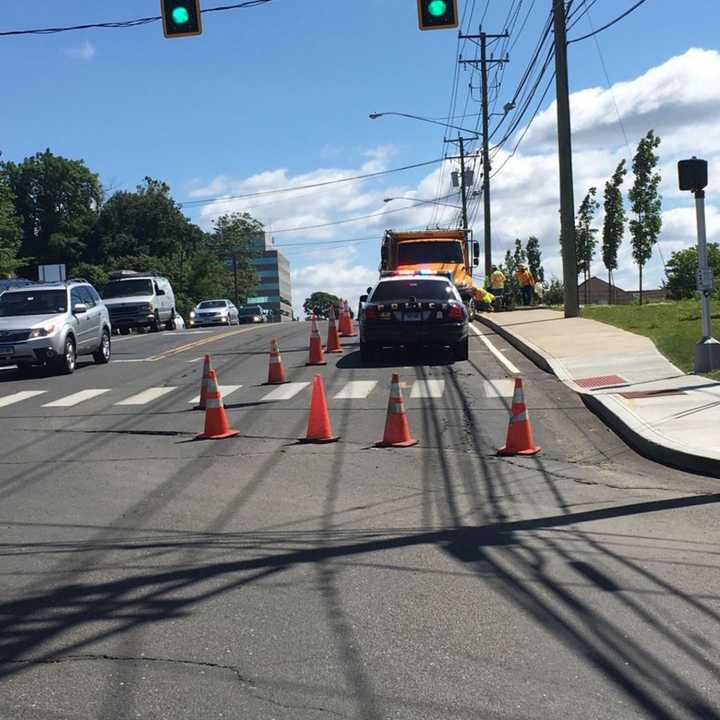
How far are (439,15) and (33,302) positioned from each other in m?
10.3

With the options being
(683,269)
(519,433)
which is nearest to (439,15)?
(519,433)

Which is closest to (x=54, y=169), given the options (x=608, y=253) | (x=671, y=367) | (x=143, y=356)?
(x=608, y=253)

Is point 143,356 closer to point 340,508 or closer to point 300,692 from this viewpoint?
point 340,508

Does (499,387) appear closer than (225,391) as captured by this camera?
Yes

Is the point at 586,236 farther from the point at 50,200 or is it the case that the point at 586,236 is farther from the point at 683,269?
the point at 50,200

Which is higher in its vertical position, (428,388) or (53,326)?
(53,326)

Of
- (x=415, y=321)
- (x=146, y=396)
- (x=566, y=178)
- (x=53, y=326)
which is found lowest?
(x=146, y=396)

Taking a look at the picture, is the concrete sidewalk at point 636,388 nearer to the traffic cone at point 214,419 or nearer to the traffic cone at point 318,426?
the traffic cone at point 318,426

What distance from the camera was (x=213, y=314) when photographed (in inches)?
1854

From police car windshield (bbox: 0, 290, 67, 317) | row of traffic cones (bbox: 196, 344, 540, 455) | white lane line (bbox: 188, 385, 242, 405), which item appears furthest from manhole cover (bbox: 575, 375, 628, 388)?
police car windshield (bbox: 0, 290, 67, 317)

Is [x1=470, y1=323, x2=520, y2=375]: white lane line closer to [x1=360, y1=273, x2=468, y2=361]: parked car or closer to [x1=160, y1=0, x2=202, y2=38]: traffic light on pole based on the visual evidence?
[x1=360, y1=273, x2=468, y2=361]: parked car

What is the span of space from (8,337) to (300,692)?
16.3 metres

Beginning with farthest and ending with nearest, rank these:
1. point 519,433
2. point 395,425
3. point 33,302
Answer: point 33,302 → point 395,425 → point 519,433

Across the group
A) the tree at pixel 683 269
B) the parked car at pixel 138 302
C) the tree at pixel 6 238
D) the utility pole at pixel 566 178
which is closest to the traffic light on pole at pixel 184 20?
the utility pole at pixel 566 178
